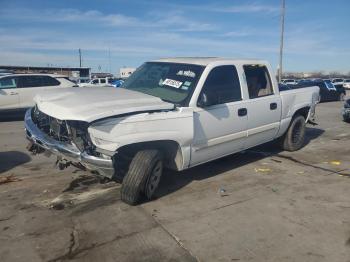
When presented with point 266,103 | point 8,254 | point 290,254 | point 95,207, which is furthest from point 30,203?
point 266,103

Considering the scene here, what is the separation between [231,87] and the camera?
18.9ft

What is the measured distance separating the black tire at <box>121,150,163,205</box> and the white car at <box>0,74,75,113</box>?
9474mm

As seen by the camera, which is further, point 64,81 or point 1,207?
point 64,81

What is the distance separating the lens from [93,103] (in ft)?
14.5

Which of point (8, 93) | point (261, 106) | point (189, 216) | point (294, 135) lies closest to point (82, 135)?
point (189, 216)

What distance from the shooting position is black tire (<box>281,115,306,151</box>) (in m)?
7.54

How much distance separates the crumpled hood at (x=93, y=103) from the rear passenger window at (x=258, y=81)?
1.88 meters

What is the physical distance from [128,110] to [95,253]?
1.60m

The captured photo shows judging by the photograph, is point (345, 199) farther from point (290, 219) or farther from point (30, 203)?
→ point (30, 203)

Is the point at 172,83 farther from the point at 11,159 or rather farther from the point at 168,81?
the point at 11,159

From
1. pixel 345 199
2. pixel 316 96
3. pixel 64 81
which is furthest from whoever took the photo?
pixel 64 81

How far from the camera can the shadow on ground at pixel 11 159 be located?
6.53m

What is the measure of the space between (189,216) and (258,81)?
311cm

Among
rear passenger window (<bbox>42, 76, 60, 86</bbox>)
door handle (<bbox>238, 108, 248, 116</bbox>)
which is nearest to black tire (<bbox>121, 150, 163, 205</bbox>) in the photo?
door handle (<bbox>238, 108, 248, 116</bbox>)
